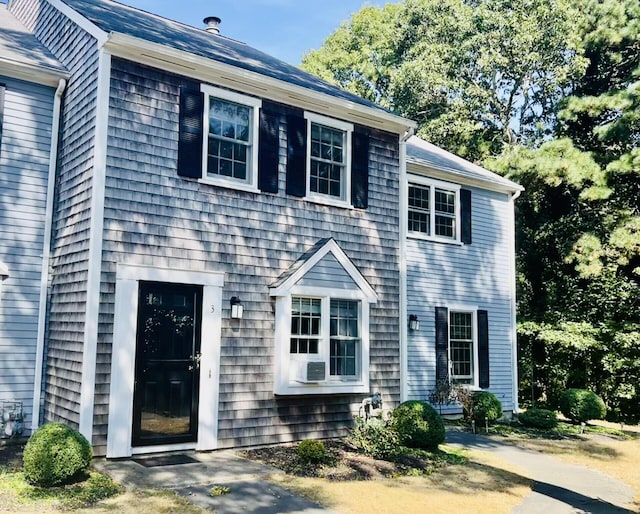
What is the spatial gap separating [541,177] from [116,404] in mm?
14833

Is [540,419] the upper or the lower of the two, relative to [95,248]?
lower

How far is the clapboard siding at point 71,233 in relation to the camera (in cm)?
835

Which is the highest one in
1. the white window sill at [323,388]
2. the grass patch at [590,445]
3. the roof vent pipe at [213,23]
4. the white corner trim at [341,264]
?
the roof vent pipe at [213,23]

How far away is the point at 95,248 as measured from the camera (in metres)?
8.15

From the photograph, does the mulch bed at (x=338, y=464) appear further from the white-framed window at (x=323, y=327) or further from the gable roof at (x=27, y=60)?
the gable roof at (x=27, y=60)

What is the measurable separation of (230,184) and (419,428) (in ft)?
15.6

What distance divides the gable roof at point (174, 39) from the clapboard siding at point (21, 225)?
65.4 inches

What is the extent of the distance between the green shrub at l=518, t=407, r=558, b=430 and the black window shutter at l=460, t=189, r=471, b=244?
4170mm

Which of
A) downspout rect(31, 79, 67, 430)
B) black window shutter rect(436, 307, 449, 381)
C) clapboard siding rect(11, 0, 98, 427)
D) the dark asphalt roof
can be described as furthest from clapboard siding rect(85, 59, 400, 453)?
black window shutter rect(436, 307, 449, 381)

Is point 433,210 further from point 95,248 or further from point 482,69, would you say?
point 482,69

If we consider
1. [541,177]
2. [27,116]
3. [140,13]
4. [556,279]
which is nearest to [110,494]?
[27,116]

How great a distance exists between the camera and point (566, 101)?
20.0 m

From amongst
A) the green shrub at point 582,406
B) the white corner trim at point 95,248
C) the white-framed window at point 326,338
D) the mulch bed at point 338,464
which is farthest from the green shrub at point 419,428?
the green shrub at point 582,406

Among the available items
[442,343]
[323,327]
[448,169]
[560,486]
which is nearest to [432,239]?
[448,169]
